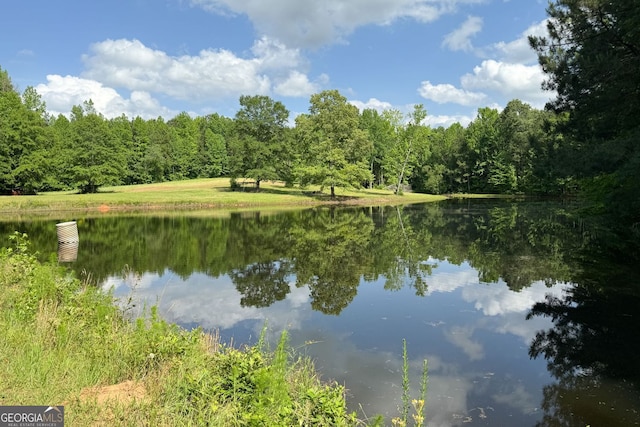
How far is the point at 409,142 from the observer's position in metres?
82.3

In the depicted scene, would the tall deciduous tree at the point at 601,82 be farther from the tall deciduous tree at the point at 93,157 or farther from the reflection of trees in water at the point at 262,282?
the tall deciduous tree at the point at 93,157

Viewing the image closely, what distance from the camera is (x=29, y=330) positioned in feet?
22.8

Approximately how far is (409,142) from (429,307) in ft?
240

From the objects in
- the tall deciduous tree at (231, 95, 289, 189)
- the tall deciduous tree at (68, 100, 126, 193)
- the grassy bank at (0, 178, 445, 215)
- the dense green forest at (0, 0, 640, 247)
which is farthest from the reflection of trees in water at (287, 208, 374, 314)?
the tall deciduous tree at (68, 100, 126, 193)

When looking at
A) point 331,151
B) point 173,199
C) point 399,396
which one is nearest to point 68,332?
point 399,396

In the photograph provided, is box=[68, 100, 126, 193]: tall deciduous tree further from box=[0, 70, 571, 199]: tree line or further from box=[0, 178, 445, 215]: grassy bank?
box=[0, 178, 445, 215]: grassy bank

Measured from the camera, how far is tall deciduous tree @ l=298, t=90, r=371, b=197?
195 feet

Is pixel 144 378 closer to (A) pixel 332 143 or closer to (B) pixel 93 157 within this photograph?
(A) pixel 332 143

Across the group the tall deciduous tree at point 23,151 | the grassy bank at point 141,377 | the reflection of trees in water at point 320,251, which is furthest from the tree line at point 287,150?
the grassy bank at point 141,377

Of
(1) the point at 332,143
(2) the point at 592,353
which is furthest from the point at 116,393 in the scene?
(1) the point at 332,143

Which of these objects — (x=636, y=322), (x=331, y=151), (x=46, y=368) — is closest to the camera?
(x=46, y=368)

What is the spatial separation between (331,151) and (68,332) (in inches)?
2110

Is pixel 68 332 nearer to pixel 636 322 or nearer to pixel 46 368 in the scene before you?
pixel 46 368

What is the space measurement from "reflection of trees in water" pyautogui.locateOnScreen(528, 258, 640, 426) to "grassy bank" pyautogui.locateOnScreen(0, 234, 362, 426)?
3.80m
